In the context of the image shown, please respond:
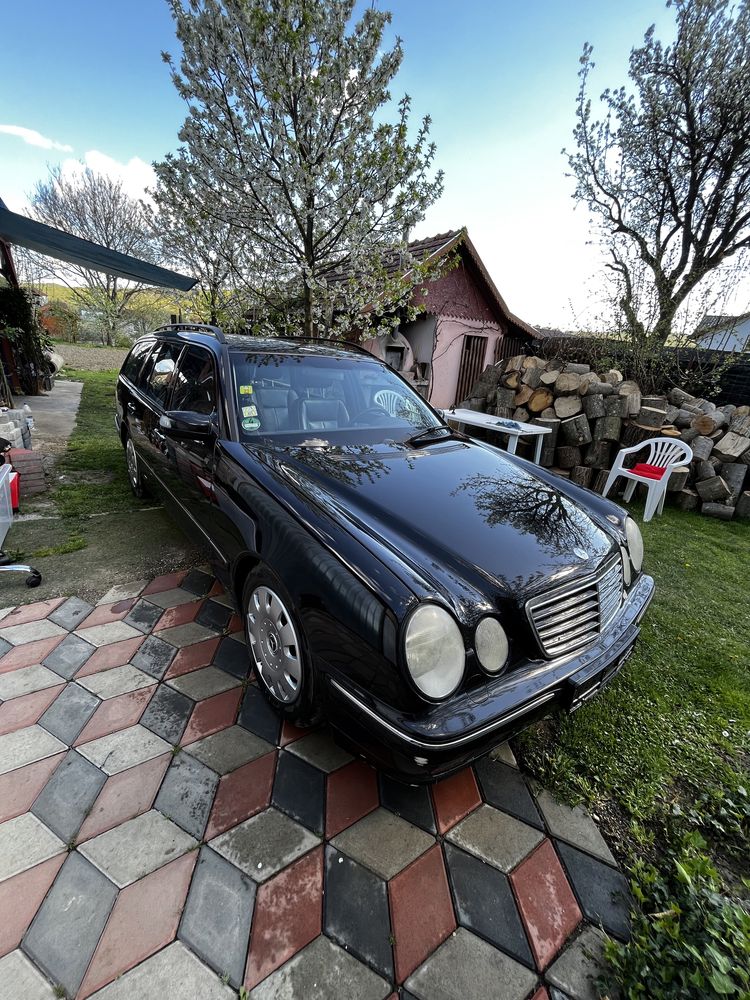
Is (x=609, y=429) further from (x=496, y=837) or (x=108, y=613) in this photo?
(x=108, y=613)

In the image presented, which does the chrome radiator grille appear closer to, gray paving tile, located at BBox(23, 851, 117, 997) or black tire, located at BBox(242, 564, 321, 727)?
black tire, located at BBox(242, 564, 321, 727)

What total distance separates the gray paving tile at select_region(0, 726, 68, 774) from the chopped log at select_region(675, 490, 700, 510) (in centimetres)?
669

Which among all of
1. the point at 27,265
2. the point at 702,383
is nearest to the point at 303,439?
the point at 702,383

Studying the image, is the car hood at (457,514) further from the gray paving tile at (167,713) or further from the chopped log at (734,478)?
the chopped log at (734,478)

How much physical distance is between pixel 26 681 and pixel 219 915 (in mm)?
1454

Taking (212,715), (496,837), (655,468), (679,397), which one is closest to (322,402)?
(212,715)

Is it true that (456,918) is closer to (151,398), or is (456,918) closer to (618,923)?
(618,923)

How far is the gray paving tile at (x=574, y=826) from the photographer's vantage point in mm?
1531

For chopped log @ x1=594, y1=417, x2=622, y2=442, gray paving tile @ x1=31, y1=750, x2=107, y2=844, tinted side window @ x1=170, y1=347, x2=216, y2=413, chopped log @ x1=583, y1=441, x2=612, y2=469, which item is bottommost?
gray paving tile @ x1=31, y1=750, x2=107, y2=844

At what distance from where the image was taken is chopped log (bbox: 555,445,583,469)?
20.4 feet

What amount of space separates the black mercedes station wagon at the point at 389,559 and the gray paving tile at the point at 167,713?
1.19ft

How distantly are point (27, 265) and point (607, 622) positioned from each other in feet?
88.3

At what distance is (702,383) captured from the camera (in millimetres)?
6812

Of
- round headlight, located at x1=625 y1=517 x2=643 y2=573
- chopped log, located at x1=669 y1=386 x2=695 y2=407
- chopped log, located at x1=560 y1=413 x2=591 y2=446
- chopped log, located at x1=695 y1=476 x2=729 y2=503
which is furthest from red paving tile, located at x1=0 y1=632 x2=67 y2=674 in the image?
chopped log, located at x1=669 y1=386 x2=695 y2=407
